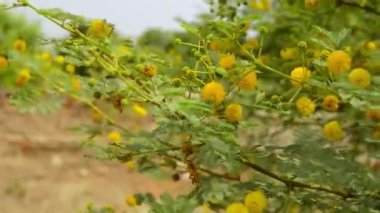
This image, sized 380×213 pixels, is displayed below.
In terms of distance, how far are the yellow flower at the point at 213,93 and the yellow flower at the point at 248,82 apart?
0.07 metres

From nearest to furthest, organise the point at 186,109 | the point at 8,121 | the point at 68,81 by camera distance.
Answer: the point at 186,109 < the point at 68,81 < the point at 8,121

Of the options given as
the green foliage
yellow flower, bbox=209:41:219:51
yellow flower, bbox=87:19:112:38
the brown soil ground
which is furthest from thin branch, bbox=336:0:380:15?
the brown soil ground

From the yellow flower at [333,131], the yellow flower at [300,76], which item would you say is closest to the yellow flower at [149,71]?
the yellow flower at [300,76]

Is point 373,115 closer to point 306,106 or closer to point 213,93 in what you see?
point 306,106

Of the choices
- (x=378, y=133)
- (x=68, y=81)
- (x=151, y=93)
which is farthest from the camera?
(x=68, y=81)

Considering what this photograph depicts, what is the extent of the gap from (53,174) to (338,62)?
15.1 feet

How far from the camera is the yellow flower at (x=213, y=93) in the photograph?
112cm

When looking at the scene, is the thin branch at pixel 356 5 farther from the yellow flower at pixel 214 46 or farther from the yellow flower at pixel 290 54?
the yellow flower at pixel 214 46

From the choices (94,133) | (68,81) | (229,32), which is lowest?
(94,133)

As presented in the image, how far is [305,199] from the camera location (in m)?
1.37

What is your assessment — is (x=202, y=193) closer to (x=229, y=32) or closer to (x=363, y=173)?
(x=363, y=173)

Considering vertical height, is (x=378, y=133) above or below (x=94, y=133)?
above

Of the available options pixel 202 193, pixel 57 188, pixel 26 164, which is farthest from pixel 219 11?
pixel 26 164

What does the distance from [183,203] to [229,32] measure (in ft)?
1.24
